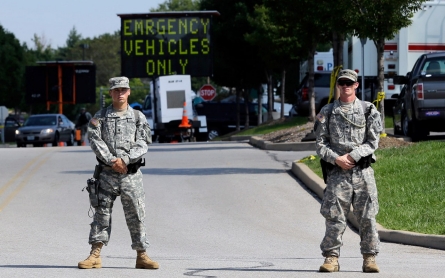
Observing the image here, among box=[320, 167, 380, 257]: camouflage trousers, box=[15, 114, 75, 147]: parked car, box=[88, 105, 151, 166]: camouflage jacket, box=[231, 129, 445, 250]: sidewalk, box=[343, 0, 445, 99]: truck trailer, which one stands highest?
box=[343, 0, 445, 99]: truck trailer

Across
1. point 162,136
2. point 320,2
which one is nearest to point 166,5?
point 162,136

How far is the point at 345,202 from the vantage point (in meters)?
8.67

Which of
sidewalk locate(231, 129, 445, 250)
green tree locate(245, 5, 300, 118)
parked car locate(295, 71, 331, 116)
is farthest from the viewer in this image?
green tree locate(245, 5, 300, 118)

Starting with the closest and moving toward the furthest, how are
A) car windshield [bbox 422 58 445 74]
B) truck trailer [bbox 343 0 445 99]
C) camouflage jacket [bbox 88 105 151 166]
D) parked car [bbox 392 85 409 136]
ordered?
camouflage jacket [bbox 88 105 151 166] < car windshield [bbox 422 58 445 74] < parked car [bbox 392 85 409 136] < truck trailer [bbox 343 0 445 99]

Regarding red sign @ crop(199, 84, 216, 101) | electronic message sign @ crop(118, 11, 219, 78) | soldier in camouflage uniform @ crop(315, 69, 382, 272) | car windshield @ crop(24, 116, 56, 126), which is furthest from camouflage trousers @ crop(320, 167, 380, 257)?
red sign @ crop(199, 84, 216, 101)

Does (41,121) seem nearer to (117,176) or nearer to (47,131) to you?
(47,131)

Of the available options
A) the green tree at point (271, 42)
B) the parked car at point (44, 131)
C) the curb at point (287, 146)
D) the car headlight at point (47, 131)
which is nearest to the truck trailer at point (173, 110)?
the green tree at point (271, 42)

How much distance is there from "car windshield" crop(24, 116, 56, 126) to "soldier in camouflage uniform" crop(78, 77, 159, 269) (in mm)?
32641

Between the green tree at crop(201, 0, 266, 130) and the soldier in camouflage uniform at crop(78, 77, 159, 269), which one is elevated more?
the green tree at crop(201, 0, 266, 130)

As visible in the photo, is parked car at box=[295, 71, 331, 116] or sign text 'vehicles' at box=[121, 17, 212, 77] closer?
parked car at box=[295, 71, 331, 116]

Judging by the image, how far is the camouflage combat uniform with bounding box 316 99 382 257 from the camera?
341 inches

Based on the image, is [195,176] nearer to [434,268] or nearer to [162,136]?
[434,268]

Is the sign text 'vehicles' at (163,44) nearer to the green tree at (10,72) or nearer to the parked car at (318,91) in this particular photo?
the parked car at (318,91)

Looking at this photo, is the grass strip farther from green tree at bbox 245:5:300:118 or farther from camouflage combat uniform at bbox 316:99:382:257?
green tree at bbox 245:5:300:118
